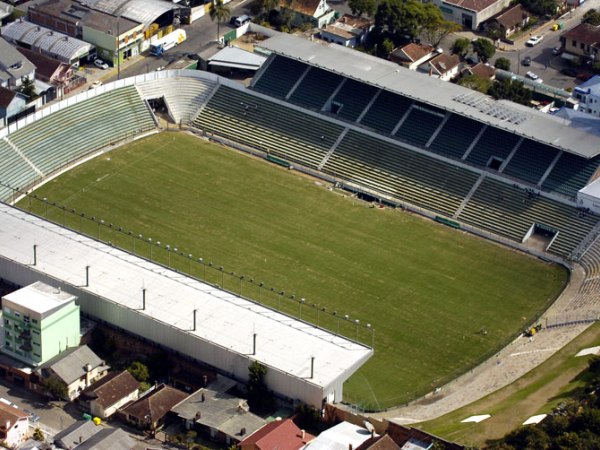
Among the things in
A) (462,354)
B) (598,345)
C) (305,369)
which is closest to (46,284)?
(305,369)

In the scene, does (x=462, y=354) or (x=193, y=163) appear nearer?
(x=462, y=354)

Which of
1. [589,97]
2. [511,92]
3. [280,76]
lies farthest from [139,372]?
[589,97]

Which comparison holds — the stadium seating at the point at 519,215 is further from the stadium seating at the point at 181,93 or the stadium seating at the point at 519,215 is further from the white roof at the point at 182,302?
the stadium seating at the point at 181,93

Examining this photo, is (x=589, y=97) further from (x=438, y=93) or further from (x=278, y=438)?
(x=278, y=438)

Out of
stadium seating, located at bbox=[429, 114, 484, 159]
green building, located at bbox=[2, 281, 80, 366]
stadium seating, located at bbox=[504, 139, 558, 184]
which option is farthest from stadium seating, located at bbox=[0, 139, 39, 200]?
stadium seating, located at bbox=[504, 139, 558, 184]

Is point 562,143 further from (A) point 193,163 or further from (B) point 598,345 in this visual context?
(A) point 193,163

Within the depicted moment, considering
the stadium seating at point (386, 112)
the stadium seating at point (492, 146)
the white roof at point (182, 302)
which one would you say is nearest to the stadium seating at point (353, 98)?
the stadium seating at point (386, 112)
